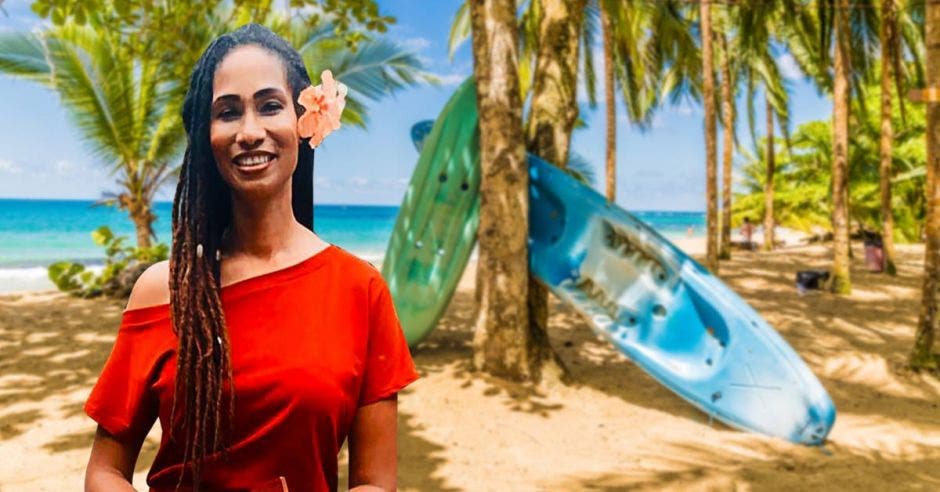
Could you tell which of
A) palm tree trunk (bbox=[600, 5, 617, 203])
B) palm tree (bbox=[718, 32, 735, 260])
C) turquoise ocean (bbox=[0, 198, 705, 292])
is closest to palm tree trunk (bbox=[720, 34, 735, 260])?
palm tree (bbox=[718, 32, 735, 260])

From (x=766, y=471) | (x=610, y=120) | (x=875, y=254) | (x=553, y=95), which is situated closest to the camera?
(x=766, y=471)

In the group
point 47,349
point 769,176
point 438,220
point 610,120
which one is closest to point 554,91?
point 438,220

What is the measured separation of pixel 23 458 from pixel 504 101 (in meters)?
3.91

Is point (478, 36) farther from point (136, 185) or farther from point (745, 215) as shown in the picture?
point (745, 215)

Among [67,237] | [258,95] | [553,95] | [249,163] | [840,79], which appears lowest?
[67,237]

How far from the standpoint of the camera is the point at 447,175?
590 cm

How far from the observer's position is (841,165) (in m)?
10.2

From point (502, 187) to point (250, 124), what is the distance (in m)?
4.25

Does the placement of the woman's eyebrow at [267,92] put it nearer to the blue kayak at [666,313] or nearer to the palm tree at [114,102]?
the blue kayak at [666,313]

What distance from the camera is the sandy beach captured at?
12.9 feet

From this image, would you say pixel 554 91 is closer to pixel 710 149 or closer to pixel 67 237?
pixel 710 149

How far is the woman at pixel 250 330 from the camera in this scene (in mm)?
1092

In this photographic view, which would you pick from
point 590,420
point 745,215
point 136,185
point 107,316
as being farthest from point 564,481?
point 745,215

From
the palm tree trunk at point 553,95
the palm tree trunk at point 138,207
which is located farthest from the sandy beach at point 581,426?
the palm tree trunk at point 138,207
